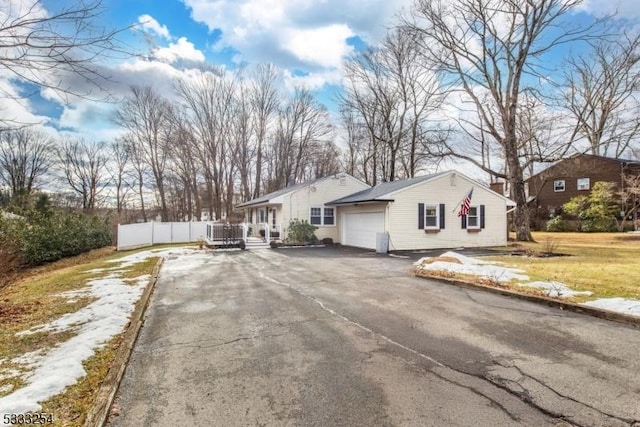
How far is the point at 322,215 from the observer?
2191 centimetres

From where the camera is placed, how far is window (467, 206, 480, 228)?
61.7ft

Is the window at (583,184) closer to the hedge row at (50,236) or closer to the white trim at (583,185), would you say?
the white trim at (583,185)

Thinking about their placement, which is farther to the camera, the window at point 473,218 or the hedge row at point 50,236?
the window at point 473,218

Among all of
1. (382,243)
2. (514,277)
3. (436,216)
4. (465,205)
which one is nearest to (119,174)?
(382,243)

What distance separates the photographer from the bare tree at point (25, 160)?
34.7 meters

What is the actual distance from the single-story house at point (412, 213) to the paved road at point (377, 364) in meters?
10.2

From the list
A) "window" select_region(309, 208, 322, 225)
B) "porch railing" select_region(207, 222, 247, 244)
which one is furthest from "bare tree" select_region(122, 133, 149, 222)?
"window" select_region(309, 208, 322, 225)

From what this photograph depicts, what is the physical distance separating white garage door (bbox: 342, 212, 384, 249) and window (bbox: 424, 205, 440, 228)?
7.74 feet

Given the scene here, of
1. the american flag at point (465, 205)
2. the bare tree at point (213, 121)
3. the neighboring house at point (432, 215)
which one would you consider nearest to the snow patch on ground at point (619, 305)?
the neighboring house at point (432, 215)

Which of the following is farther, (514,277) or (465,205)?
(465,205)

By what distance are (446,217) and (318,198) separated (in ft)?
24.7

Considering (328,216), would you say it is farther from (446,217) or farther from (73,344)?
(73,344)

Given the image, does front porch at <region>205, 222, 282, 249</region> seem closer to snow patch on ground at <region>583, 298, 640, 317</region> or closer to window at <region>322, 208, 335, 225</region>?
window at <region>322, 208, 335, 225</region>

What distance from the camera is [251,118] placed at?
1377 inches
